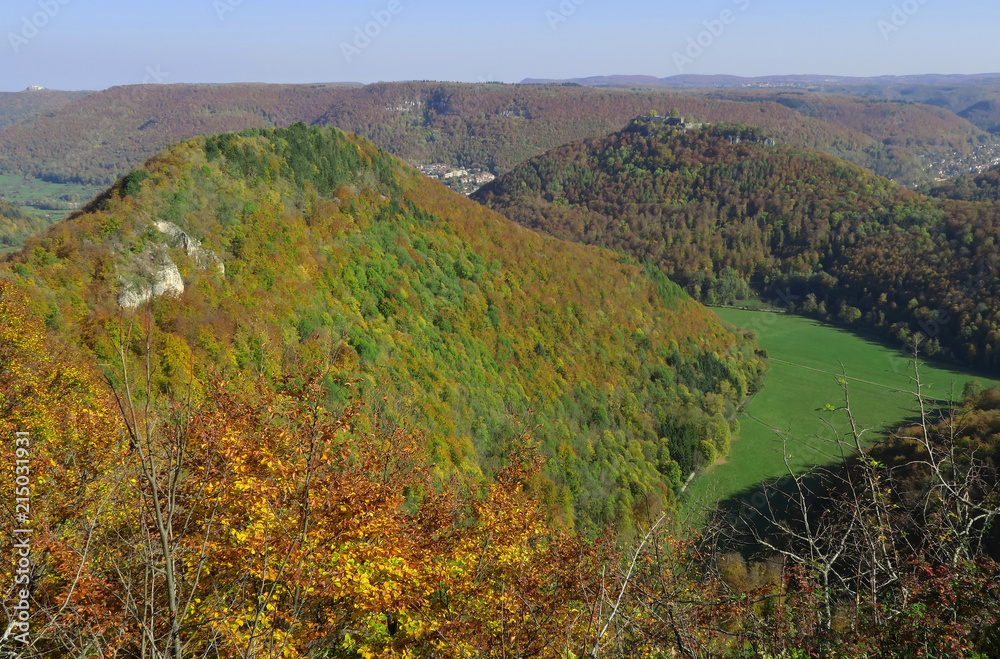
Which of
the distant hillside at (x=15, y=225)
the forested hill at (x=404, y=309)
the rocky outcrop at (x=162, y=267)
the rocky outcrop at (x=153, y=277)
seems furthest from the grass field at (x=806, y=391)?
the distant hillside at (x=15, y=225)

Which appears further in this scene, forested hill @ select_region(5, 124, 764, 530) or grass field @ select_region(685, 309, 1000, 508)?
grass field @ select_region(685, 309, 1000, 508)

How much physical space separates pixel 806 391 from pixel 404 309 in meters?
74.8

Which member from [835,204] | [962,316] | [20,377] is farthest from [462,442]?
[835,204]

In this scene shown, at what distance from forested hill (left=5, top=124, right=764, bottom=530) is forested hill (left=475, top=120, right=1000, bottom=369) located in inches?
2612

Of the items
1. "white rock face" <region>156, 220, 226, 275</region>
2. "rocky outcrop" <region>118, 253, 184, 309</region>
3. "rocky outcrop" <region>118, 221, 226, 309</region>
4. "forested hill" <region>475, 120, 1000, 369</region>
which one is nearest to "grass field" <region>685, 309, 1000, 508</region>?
"forested hill" <region>475, 120, 1000, 369</region>

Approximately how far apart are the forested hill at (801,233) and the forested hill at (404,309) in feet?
218

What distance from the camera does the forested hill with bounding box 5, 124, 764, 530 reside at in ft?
95.0

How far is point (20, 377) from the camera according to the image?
1808 centimetres

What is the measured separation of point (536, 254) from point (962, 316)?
9418 centimetres

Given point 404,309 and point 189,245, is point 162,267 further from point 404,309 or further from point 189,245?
point 404,309

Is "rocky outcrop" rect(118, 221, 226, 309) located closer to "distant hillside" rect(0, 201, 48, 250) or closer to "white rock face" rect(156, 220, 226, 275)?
"white rock face" rect(156, 220, 226, 275)

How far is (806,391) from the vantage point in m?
91.1

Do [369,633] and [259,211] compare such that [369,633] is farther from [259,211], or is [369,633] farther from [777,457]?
[777,457]

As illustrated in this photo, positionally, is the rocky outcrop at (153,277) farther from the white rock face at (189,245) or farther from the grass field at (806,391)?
the grass field at (806,391)
